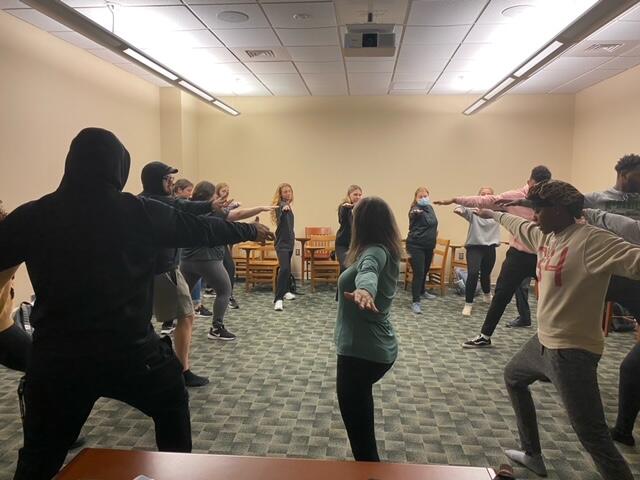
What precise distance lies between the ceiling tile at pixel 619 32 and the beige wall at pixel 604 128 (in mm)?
1421

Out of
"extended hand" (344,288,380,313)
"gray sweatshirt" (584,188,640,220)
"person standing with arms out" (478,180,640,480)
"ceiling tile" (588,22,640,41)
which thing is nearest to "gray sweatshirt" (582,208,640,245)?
"gray sweatshirt" (584,188,640,220)

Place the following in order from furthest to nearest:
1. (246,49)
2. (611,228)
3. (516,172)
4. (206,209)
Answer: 1. (516,172)
2. (246,49)
3. (206,209)
4. (611,228)

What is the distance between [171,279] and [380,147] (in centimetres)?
566

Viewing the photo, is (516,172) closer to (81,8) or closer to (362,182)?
(362,182)

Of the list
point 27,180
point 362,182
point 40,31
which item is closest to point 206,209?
point 27,180

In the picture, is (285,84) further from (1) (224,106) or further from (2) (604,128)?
(2) (604,128)

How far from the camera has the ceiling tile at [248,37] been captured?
4.70 meters

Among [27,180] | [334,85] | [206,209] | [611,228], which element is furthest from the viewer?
[334,85]

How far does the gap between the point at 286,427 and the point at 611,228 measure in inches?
86.0

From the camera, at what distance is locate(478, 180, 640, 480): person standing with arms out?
71.5 inches

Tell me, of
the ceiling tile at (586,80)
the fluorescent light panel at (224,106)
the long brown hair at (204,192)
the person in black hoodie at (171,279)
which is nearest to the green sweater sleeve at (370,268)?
the person in black hoodie at (171,279)

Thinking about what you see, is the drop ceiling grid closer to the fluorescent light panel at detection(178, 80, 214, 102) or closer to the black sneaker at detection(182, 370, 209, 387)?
the fluorescent light panel at detection(178, 80, 214, 102)

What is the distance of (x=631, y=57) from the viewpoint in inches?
221

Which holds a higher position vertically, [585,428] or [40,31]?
[40,31]
